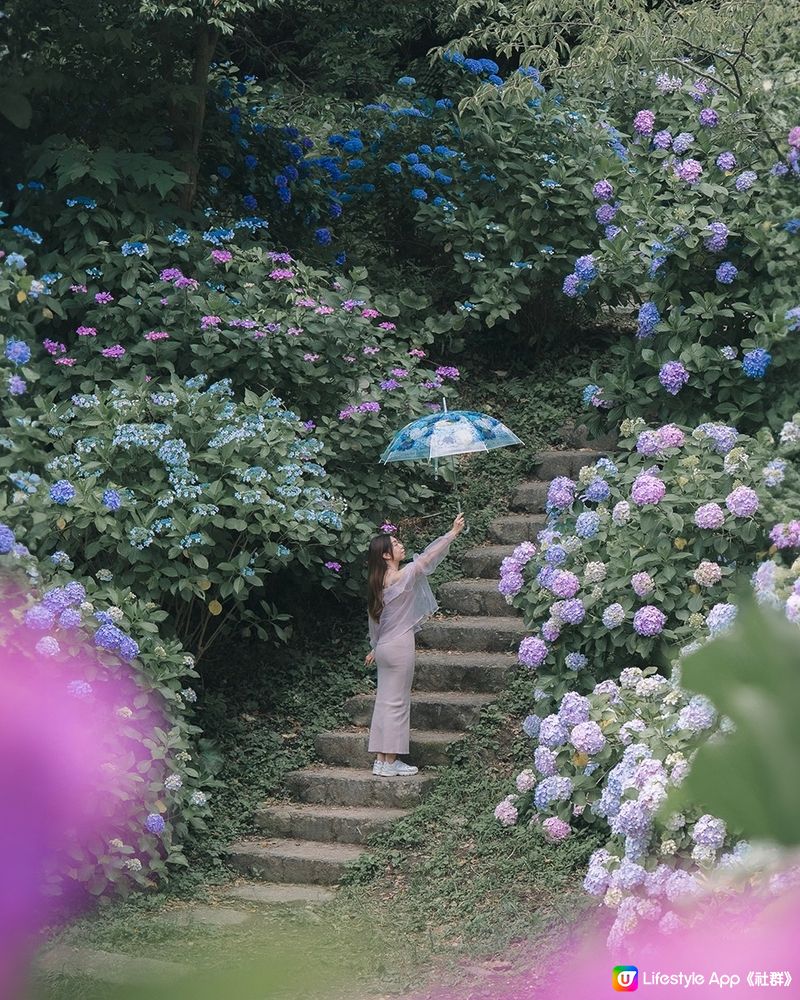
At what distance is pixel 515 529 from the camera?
289 inches

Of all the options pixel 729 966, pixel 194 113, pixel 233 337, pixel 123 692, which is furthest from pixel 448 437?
pixel 729 966

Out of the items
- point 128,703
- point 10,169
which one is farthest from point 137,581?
point 10,169

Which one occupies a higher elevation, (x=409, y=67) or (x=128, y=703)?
(x=409, y=67)

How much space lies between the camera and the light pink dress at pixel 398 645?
19.8 feet

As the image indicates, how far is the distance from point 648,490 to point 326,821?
1998 mm

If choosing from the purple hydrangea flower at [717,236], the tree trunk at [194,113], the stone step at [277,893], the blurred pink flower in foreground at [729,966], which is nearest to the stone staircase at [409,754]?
the stone step at [277,893]

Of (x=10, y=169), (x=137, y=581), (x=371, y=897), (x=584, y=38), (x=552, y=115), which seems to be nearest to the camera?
(x=371, y=897)

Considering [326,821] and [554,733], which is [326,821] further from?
[554,733]

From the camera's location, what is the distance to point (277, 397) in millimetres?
6848

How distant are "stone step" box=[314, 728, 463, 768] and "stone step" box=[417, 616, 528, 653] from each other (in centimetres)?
57

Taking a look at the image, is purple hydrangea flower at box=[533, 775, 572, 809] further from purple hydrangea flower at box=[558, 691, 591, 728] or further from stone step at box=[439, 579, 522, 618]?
stone step at box=[439, 579, 522, 618]

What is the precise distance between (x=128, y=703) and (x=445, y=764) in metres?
1.49

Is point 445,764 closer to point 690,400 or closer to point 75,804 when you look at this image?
point 690,400

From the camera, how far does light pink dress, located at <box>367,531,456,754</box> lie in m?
6.03
